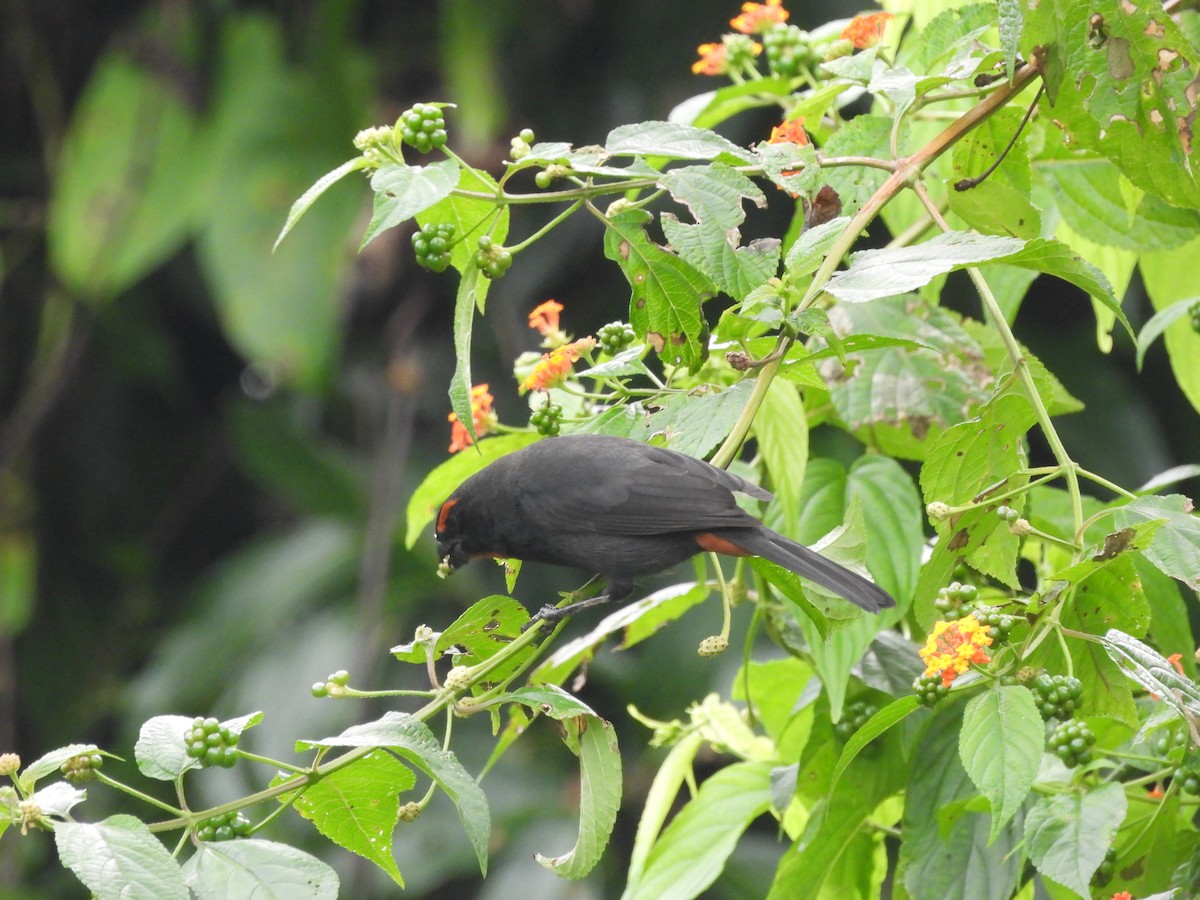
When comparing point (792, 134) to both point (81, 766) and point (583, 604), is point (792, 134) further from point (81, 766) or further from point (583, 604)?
point (81, 766)

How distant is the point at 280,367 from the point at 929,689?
173 inches

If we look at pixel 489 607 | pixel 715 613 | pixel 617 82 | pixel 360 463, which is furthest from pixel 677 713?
pixel 489 607

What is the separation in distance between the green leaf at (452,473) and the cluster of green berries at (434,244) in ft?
1.62

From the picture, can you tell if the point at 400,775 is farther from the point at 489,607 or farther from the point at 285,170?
the point at 285,170

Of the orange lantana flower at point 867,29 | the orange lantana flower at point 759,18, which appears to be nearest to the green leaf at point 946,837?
the orange lantana flower at point 867,29

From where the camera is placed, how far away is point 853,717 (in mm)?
2283

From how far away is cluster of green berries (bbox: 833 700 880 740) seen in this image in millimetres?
2242

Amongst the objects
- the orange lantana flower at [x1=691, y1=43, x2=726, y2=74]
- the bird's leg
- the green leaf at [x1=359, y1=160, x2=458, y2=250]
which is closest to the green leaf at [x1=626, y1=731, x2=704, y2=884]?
the bird's leg

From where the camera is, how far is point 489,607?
2.04 metres

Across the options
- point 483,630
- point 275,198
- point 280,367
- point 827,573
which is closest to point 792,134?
Result: point 827,573

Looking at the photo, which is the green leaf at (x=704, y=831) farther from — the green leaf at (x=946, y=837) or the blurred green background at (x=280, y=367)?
the blurred green background at (x=280, y=367)

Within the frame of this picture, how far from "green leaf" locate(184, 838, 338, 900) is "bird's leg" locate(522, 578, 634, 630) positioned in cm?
57

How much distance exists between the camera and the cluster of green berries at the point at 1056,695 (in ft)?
5.81

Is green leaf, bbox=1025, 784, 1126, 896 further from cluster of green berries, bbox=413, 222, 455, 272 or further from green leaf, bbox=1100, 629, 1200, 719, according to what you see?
cluster of green berries, bbox=413, 222, 455, 272
